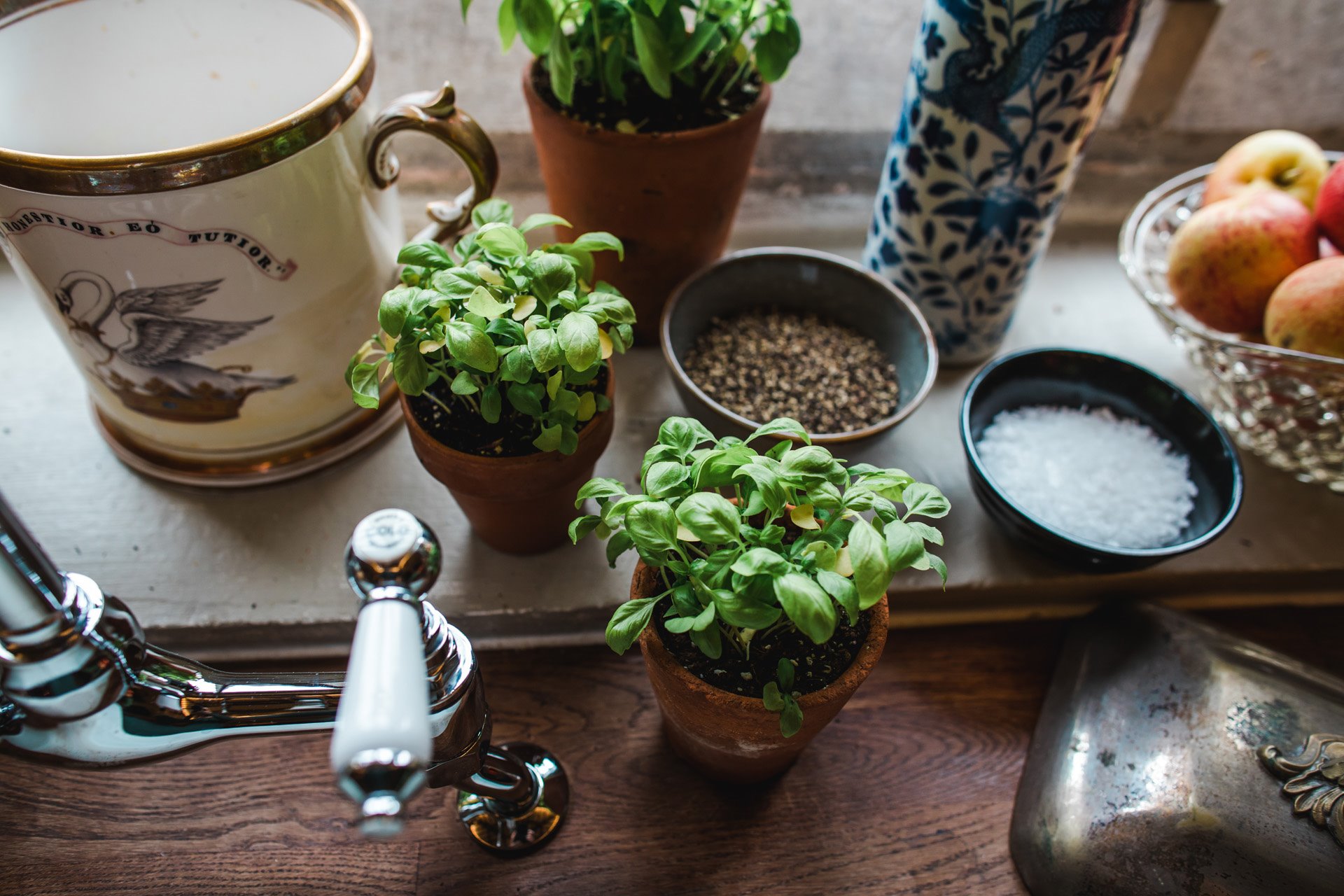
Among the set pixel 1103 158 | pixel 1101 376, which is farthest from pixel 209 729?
pixel 1103 158

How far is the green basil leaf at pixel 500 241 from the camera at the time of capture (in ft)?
1.70

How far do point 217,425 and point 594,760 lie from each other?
1.19 ft

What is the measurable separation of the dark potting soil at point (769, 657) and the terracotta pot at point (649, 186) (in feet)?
1.14

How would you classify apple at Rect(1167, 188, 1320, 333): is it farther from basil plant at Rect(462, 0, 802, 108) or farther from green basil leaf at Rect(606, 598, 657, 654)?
green basil leaf at Rect(606, 598, 657, 654)

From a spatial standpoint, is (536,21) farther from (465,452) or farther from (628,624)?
(628,624)

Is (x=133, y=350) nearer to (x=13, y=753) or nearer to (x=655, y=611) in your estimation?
(x=13, y=753)

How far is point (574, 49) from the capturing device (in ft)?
2.20

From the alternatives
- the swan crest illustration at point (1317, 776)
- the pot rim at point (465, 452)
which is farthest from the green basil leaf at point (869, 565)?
the swan crest illustration at point (1317, 776)

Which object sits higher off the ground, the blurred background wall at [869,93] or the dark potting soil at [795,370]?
the blurred background wall at [869,93]

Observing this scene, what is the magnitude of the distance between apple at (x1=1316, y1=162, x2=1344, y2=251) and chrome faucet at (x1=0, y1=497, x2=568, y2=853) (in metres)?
0.74

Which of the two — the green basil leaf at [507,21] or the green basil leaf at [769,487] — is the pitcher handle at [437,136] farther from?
the green basil leaf at [769,487]

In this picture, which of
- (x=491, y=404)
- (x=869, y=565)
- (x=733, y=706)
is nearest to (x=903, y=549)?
(x=869, y=565)

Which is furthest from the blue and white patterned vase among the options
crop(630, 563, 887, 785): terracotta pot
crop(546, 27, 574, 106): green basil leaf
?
crop(630, 563, 887, 785): terracotta pot

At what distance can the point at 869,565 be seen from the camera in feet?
1.34
